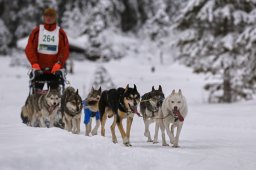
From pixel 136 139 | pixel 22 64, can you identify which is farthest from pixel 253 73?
pixel 22 64

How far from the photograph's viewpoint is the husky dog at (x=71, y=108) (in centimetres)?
826

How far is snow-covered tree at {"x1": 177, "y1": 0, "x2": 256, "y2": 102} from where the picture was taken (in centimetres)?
2002

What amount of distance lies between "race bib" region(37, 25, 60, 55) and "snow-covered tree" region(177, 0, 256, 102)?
1179 centimetres

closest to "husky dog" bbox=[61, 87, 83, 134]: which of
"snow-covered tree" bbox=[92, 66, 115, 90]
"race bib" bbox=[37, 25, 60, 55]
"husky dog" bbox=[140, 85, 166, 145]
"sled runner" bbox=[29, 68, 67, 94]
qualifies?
"sled runner" bbox=[29, 68, 67, 94]

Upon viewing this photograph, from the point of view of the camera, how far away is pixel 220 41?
67.6 ft

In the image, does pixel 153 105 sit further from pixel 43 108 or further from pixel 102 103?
pixel 43 108

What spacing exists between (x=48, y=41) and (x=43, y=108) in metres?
1.42

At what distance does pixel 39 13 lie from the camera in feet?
171

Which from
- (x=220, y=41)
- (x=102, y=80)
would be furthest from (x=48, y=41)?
(x=102, y=80)

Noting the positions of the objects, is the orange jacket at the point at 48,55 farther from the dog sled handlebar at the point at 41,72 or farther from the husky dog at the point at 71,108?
the husky dog at the point at 71,108

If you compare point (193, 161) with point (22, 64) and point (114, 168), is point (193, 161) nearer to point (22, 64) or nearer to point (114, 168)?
point (114, 168)

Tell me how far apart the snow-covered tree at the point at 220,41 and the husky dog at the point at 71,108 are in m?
12.4

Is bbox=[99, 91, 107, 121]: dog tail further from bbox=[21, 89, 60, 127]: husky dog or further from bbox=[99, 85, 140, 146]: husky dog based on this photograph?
bbox=[21, 89, 60, 127]: husky dog

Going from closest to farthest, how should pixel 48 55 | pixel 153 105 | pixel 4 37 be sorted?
1. pixel 153 105
2. pixel 48 55
3. pixel 4 37
